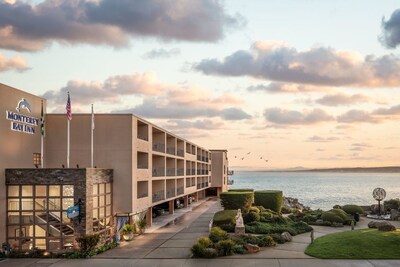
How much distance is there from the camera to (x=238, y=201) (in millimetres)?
57781

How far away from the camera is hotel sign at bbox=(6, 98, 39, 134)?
38531 mm

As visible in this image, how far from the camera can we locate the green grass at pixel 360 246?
35.3 m

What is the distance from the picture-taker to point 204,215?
227 feet

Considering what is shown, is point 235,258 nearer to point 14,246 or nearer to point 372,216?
point 14,246

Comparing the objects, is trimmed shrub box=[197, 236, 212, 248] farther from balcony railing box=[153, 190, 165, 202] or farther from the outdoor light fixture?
balcony railing box=[153, 190, 165, 202]

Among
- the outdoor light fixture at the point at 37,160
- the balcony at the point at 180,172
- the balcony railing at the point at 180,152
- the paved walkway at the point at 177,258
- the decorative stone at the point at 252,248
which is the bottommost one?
the paved walkway at the point at 177,258

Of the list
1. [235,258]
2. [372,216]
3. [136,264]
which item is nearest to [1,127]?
[136,264]

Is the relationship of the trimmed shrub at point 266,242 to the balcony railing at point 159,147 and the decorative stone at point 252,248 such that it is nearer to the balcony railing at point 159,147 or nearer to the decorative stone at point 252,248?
the decorative stone at point 252,248

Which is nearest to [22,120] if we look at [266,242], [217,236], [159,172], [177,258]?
[177,258]

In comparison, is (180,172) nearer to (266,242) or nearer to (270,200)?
(270,200)

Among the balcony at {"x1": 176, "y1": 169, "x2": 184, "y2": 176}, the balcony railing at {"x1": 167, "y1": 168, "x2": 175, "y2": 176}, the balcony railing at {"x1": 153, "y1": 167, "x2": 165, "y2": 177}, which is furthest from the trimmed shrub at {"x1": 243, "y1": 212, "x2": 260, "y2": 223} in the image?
the balcony at {"x1": 176, "y1": 169, "x2": 184, "y2": 176}

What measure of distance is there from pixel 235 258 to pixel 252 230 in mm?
12181

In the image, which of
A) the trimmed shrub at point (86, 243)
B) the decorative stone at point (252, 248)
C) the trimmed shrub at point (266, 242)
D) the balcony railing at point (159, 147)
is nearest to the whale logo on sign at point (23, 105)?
the trimmed shrub at point (86, 243)

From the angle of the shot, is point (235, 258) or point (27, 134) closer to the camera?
point (235, 258)
